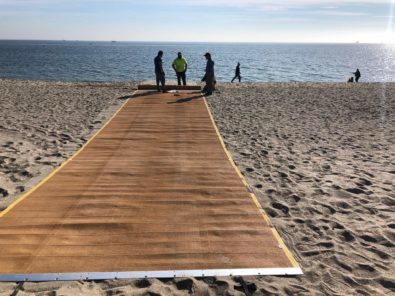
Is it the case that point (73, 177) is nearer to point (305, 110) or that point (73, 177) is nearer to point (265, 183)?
point (265, 183)

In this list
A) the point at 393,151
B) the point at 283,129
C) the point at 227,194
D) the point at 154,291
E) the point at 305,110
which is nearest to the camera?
the point at 154,291

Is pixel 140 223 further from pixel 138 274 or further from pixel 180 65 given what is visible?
pixel 180 65

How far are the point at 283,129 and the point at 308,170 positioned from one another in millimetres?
3958

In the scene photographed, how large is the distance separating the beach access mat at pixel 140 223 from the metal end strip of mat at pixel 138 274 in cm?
1

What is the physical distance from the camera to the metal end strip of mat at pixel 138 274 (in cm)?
381

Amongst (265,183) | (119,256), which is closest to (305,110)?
(265,183)

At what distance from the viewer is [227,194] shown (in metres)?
5.96

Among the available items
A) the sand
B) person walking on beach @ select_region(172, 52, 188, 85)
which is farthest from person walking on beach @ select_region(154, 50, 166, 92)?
the sand

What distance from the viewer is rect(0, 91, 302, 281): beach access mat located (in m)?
4.03

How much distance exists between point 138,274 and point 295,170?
4.55 meters

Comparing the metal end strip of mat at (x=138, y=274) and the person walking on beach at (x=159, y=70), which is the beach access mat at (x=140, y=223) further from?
the person walking on beach at (x=159, y=70)

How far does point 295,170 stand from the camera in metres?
7.49

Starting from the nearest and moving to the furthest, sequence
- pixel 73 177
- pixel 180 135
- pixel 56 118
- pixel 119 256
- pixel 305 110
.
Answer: pixel 119 256 → pixel 73 177 → pixel 180 135 → pixel 56 118 → pixel 305 110

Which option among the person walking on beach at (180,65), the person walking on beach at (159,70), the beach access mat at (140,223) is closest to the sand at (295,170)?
the beach access mat at (140,223)
